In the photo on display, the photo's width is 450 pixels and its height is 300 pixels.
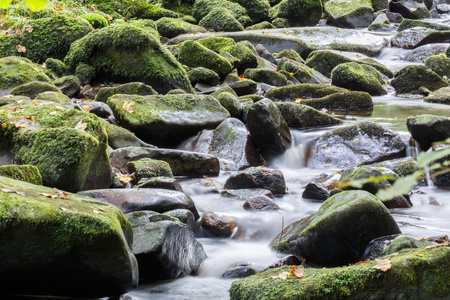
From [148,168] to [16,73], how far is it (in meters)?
4.54

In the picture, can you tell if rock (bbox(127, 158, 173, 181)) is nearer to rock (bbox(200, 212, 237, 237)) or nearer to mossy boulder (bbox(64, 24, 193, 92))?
rock (bbox(200, 212, 237, 237))

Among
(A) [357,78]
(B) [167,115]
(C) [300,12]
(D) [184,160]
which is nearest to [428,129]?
(D) [184,160]

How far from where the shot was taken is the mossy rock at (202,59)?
449 inches

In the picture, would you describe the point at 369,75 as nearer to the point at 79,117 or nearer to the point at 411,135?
the point at 411,135

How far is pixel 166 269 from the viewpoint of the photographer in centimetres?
403

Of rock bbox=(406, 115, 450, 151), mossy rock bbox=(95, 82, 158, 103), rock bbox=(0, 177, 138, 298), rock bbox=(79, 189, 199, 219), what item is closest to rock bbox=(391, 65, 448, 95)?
rock bbox=(406, 115, 450, 151)

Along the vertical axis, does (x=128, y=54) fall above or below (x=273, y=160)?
above

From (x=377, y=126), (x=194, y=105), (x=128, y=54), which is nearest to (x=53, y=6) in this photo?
(x=128, y=54)

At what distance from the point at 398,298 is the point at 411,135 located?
554 centimetres

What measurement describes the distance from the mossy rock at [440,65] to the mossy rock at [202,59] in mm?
6599

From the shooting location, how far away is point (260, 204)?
5.80 meters

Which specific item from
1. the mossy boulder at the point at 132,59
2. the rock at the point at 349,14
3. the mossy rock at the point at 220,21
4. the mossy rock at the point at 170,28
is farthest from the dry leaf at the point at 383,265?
the rock at the point at 349,14

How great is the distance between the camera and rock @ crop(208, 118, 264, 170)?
7539mm

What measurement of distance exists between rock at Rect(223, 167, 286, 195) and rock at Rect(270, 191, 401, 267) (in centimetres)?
206
